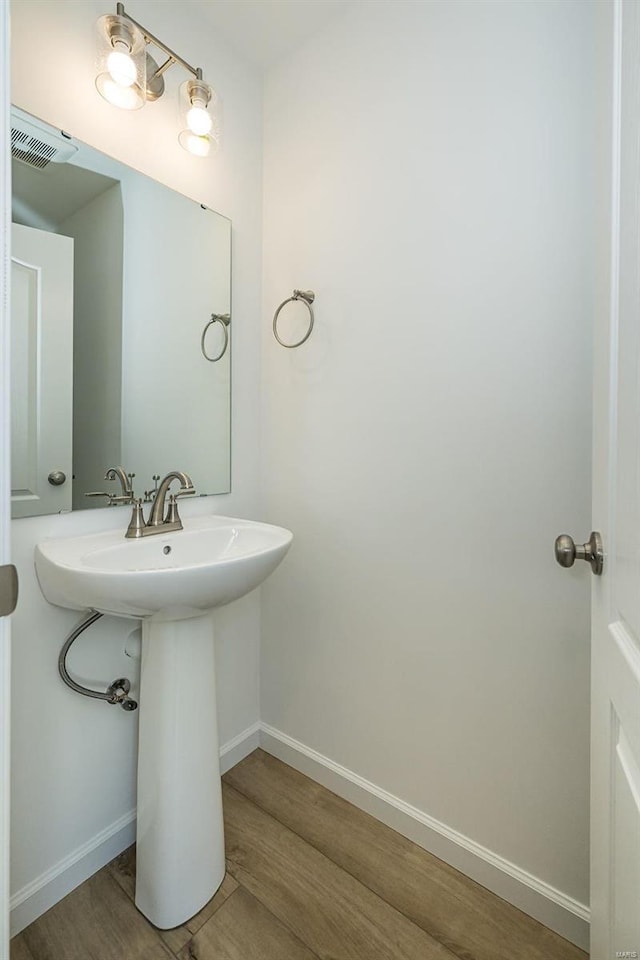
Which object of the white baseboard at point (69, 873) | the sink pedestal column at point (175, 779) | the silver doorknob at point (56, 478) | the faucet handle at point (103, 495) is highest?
the silver doorknob at point (56, 478)

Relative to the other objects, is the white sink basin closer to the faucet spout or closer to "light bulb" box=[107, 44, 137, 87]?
the faucet spout

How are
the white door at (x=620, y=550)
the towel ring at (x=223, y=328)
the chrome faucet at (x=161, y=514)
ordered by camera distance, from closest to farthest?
the white door at (x=620, y=550), the chrome faucet at (x=161, y=514), the towel ring at (x=223, y=328)

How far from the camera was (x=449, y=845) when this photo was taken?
4.00 feet

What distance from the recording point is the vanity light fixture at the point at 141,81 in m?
1.08

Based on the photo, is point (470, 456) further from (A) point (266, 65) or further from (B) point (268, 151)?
(A) point (266, 65)

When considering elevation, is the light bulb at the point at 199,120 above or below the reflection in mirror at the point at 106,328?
above

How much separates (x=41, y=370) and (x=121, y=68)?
31.4 inches

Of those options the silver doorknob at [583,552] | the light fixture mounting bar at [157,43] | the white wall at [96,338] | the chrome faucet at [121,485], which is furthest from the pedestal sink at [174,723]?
the light fixture mounting bar at [157,43]

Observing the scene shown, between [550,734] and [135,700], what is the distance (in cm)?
113

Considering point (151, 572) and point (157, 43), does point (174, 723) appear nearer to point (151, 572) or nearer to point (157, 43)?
point (151, 572)

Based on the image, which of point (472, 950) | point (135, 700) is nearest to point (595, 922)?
point (472, 950)

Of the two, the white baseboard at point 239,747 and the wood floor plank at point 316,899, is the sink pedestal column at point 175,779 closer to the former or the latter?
the wood floor plank at point 316,899

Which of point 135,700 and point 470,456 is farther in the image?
point 135,700

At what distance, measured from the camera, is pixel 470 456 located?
1.16 metres
